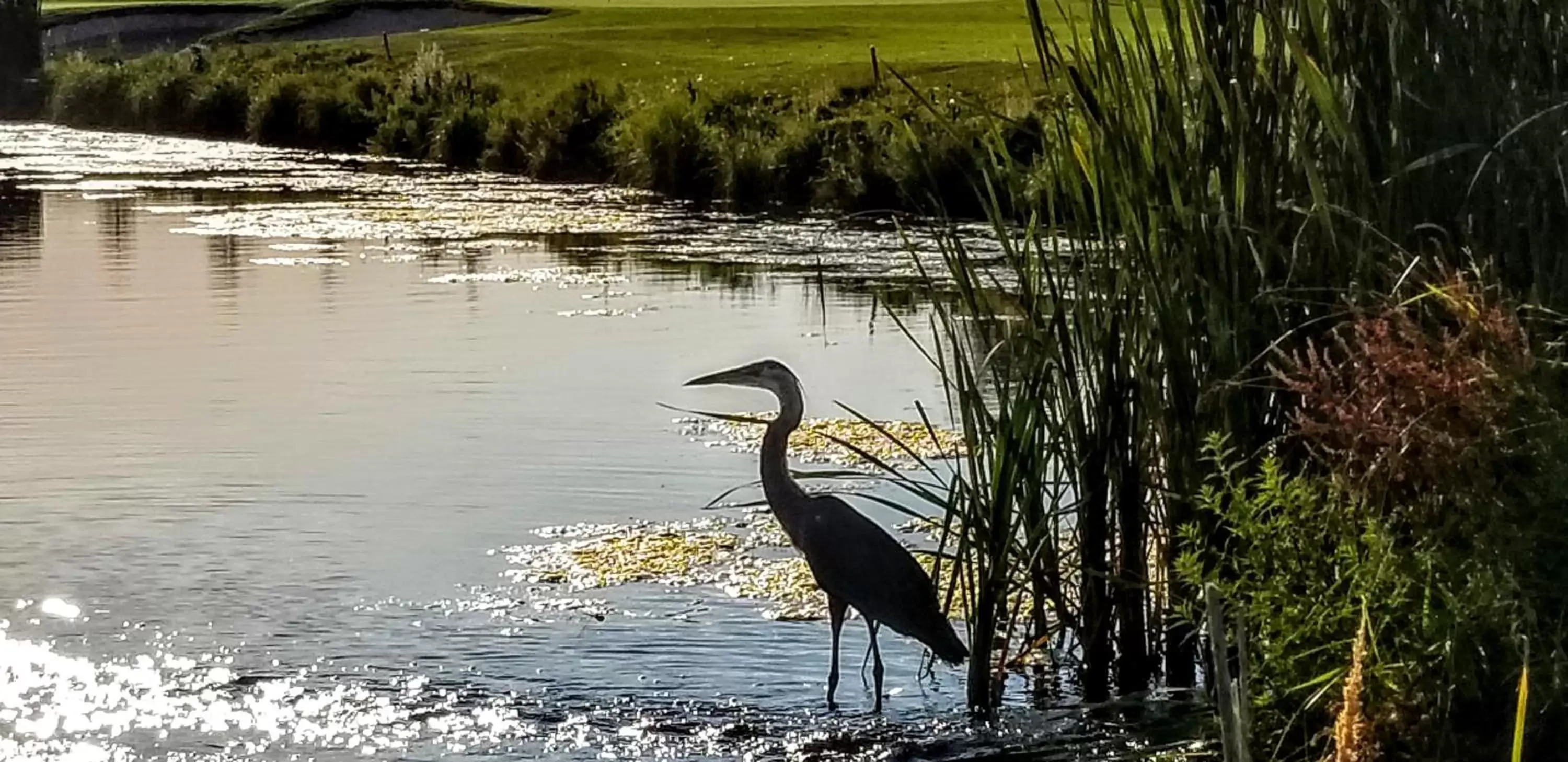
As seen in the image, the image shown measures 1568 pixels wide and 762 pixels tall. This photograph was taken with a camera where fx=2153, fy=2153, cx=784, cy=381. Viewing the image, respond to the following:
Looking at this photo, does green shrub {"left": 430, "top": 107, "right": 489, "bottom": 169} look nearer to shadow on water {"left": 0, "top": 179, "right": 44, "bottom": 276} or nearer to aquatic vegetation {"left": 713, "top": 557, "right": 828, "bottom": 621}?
shadow on water {"left": 0, "top": 179, "right": 44, "bottom": 276}

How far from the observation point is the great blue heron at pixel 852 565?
5387 mm

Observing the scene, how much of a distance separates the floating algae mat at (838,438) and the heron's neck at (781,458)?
1.63m

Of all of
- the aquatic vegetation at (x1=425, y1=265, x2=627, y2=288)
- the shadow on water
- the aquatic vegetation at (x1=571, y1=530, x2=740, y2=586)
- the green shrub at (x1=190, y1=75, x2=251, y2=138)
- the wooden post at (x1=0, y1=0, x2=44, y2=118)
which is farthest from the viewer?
the wooden post at (x1=0, y1=0, x2=44, y2=118)

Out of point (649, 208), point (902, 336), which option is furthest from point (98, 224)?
point (902, 336)

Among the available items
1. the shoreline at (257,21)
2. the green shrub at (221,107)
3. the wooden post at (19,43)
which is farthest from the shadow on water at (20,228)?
the shoreline at (257,21)

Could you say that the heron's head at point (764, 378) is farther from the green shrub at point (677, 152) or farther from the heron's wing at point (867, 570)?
the green shrub at point (677, 152)

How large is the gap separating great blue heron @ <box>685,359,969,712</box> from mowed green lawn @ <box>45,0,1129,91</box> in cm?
1147

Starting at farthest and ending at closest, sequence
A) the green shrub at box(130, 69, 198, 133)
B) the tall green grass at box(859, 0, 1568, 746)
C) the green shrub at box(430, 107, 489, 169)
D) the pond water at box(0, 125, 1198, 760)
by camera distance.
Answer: the green shrub at box(130, 69, 198, 133) → the green shrub at box(430, 107, 489, 169) → the pond water at box(0, 125, 1198, 760) → the tall green grass at box(859, 0, 1568, 746)

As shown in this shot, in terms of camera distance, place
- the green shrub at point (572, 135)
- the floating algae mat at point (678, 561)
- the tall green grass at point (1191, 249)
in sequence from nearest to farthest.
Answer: the tall green grass at point (1191, 249)
the floating algae mat at point (678, 561)
the green shrub at point (572, 135)

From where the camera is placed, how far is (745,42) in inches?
1224

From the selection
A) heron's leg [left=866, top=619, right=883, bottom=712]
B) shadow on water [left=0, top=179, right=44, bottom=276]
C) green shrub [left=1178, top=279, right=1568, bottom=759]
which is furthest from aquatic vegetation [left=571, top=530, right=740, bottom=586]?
shadow on water [left=0, top=179, right=44, bottom=276]

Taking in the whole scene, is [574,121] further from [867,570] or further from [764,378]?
[867,570]

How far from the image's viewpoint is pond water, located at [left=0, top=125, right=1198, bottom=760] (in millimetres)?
5238

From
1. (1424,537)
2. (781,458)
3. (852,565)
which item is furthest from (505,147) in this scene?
(1424,537)
